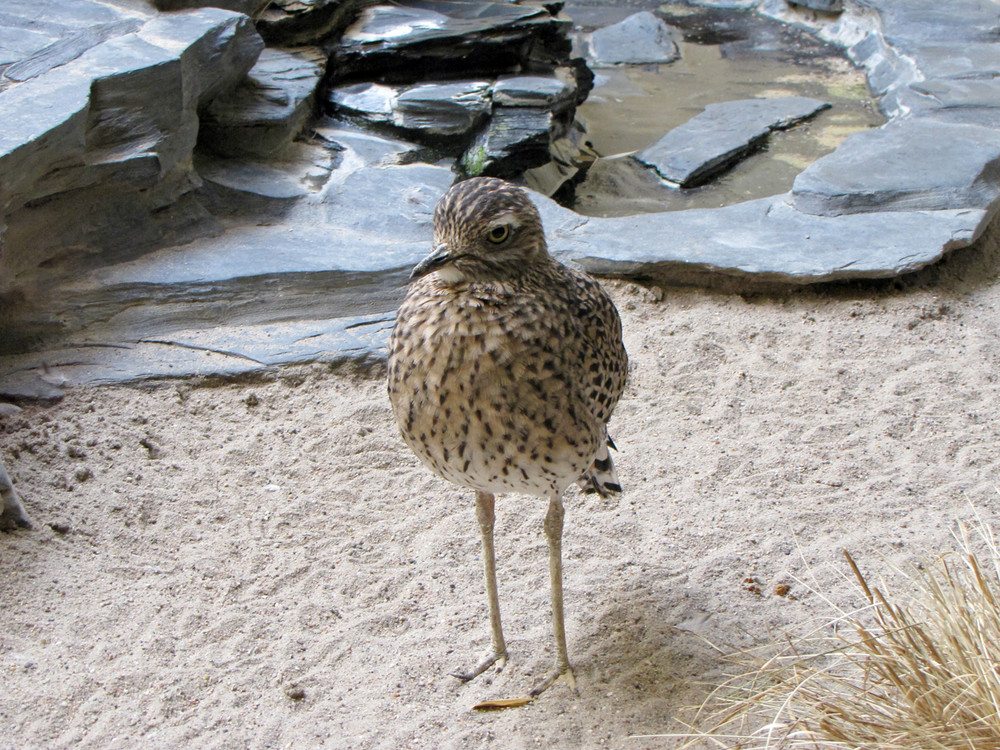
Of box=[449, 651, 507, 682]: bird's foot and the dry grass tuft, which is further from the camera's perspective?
box=[449, 651, 507, 682]: bird's foot

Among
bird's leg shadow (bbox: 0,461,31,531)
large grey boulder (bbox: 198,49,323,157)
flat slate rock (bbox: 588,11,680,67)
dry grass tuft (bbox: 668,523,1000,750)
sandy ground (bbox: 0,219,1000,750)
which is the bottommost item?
sandy ground (bbox: 0,219,1000,750)

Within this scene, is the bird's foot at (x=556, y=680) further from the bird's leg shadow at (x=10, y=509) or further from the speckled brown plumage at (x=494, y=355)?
the bird's leg shadow at (x=10, y=509)

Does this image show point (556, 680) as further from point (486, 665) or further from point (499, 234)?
point (499, 234)

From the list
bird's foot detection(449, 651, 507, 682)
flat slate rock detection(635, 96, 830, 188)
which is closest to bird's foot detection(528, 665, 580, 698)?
bird's foot detection(449, 651, 507, 682)

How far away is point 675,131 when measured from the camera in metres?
7.65

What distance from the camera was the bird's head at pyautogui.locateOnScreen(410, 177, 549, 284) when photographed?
8.56 ft

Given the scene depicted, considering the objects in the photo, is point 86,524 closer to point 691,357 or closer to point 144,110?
point 144,110

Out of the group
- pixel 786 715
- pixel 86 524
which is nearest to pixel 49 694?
pixel 86 524

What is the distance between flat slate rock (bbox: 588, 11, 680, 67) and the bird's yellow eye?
7.18m

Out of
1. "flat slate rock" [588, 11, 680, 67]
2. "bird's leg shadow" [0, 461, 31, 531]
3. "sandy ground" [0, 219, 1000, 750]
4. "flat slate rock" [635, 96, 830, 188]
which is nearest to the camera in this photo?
"sandy ground" [0, 219, 1000, 750]

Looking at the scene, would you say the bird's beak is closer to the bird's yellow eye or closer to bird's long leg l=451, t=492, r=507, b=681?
the bird's yellow eye

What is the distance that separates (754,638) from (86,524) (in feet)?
8.48

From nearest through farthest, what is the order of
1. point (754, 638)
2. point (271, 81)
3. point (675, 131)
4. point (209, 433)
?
point (754, 638)
point (209, 433)
point (271, 81)
point (675, 131)

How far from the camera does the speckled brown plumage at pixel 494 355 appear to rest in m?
2.66
